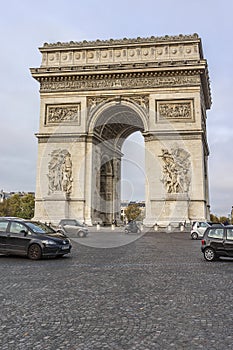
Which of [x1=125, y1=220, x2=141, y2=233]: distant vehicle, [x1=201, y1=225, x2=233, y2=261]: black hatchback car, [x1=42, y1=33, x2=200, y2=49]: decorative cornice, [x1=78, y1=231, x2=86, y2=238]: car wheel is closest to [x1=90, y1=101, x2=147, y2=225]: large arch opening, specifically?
[x1=125, y1=220, x2=141, y2=233]: distant vehicle

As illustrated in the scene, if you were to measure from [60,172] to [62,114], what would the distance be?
14.6 ft

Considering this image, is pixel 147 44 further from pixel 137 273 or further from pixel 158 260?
pixel 137 273

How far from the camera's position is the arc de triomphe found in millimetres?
25250

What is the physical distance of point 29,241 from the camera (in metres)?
10.8

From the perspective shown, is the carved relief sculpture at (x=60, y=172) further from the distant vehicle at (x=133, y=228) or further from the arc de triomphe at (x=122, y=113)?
the distant vehicle at (x=133, y=228)

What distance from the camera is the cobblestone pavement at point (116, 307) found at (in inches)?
151

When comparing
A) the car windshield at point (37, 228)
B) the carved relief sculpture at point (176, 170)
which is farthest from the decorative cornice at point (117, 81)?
the car windshield at point (37, 228)

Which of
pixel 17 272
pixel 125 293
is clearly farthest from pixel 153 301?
pixel 17 272

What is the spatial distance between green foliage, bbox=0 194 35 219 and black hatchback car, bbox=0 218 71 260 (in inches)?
1880

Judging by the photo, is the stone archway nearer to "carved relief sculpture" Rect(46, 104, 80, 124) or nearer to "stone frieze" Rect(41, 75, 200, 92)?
"stone frieze" Rect(41, 75, 200, 92)

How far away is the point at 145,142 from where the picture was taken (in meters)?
26.6

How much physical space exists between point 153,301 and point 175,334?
1.54m

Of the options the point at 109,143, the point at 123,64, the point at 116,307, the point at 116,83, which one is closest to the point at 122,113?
the point at 116,83

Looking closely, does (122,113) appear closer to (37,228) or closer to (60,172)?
(60,172)
